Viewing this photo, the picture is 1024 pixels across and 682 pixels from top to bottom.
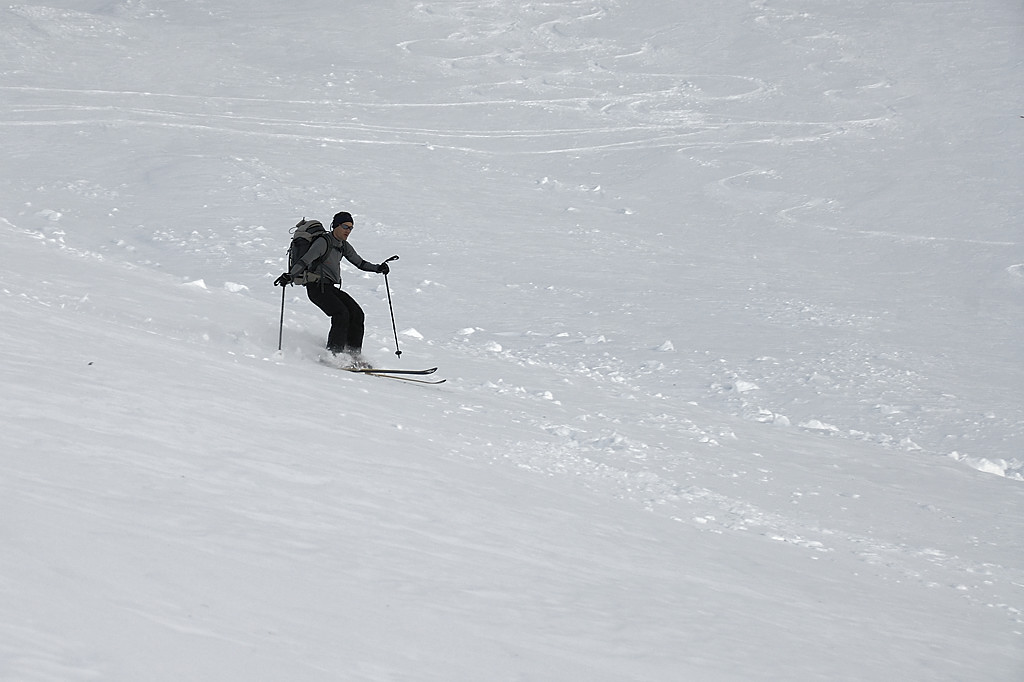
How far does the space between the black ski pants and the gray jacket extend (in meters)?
0.10

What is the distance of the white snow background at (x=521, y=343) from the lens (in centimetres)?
372

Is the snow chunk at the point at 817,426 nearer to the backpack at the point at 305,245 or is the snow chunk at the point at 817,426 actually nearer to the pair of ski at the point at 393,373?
the pair of ski at the point at 393,373

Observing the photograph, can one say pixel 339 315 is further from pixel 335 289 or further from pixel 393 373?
pixel 393 373

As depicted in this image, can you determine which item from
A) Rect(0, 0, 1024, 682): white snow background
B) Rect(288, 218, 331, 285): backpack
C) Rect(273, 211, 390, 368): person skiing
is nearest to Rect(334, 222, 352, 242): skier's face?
Rect(273, 211, 390, 368): person skiing

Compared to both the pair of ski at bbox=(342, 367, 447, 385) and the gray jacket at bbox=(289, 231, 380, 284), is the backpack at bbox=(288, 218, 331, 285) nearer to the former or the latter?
the gray jacket at bbox=(289, 231, 380, 284)

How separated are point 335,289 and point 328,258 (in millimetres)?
273

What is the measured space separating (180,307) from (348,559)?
6148 millimetres

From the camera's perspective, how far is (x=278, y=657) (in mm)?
2984

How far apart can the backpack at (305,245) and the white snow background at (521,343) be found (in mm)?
661

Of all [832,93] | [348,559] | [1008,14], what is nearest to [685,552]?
[348,559]

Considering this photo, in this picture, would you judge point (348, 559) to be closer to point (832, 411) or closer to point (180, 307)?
point (180, 307)

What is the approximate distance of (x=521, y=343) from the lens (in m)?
11.1

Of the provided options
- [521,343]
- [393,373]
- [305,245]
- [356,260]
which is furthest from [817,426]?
[305,245]

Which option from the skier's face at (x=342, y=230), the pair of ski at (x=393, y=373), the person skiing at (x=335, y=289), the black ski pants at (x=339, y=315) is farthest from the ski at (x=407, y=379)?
the skier's face at (x=342, y=230)
